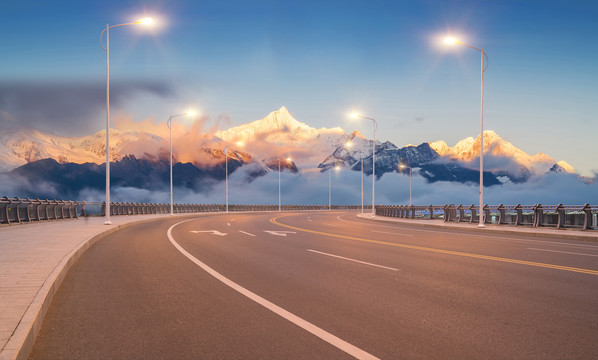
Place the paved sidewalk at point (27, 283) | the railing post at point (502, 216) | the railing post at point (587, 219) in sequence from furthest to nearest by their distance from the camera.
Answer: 1. the railing post at point (502, 216)
2. the railing post at point (587, 219)
3. the paved sidewalk at point (27, 283)

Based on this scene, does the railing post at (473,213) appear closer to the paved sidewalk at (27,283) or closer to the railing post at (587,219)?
the railing post at (587,219)

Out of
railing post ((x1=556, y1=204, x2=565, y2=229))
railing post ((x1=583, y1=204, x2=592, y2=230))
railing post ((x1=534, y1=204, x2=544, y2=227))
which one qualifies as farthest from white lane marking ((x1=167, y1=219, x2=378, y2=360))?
railing post ((x1=534, y1=204, x2=544, y2=227))

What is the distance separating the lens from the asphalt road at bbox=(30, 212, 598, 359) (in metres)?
5.02

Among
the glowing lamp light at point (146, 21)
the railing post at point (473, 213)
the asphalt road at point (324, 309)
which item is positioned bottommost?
the railing post at point (473, 213)

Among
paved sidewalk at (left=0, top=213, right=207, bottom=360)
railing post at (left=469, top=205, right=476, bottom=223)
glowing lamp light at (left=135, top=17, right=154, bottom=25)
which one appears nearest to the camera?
paved sidewalk at (left=0, top=213, right=207, bottom=360)

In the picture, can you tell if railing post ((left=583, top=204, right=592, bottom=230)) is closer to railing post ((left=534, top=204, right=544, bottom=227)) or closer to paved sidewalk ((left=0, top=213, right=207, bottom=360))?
railing post ((left=534, top=204, right=544, bottom=227))

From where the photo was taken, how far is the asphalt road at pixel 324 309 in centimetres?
502

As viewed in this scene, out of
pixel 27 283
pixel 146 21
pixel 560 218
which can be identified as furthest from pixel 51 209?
pixel 560 218

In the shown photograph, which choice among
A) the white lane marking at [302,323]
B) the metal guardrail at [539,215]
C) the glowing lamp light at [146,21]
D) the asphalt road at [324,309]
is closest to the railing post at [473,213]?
the metal guardrail at [539,215]

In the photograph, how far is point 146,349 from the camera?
16.4 feet

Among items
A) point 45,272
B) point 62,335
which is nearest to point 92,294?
point 45,272

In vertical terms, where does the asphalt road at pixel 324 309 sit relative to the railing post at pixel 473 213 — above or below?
→ above

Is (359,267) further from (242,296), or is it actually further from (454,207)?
(454,207)

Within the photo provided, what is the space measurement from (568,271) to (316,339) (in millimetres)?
7398
